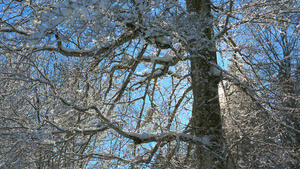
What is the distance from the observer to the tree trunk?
486 cm

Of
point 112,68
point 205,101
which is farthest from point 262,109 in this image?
point 112,68

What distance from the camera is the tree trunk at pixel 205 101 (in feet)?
15.9

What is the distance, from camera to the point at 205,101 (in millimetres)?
5438

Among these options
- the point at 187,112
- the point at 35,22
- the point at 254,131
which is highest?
the point at 35,22

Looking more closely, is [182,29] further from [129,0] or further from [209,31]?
[209,31]

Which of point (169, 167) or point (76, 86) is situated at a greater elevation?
point (76, 86)

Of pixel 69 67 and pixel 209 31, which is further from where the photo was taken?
pixel 209 31

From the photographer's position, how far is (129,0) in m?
4.44

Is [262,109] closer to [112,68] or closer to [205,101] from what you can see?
[205,101]

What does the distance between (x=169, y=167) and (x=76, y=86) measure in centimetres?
236

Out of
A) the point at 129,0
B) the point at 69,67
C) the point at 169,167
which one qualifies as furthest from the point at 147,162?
the point at 129,0

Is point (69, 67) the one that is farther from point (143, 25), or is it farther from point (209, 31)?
point (209, 31)

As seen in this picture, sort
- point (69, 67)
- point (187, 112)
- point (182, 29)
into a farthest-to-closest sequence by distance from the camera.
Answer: point (187, 112), point (69, 67), point (182, 29)

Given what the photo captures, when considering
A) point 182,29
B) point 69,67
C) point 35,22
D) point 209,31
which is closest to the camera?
point 35,22
